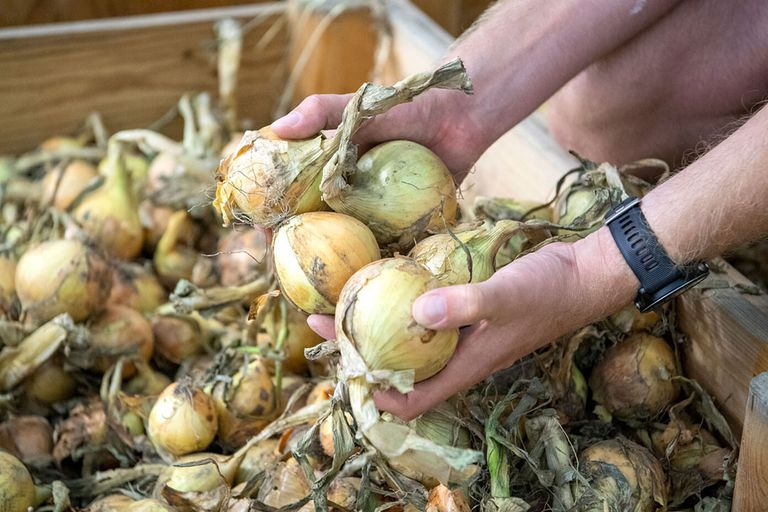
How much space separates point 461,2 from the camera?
300 cm

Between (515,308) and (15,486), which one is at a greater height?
(515,308)

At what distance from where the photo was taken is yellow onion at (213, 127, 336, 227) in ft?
3.51

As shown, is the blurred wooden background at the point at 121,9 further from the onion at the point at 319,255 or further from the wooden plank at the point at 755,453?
the wooden plank at the point at 755,453

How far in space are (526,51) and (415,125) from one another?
28 cm

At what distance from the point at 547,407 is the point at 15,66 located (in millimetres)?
1837

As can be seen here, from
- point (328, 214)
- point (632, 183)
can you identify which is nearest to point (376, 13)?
point (632, 183)

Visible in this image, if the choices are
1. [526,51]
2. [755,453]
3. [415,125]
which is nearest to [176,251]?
[415,125]

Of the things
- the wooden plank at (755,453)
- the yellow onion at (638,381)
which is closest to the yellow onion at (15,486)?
the yellow onion at (638,381)

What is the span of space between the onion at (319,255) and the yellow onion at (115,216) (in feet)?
3.07

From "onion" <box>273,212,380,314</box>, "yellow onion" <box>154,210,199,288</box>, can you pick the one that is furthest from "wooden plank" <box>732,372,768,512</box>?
"yellow onion" <box>154,210,199,288</box>

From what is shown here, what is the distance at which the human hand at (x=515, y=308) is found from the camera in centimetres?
89

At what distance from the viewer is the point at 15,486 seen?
1.26m

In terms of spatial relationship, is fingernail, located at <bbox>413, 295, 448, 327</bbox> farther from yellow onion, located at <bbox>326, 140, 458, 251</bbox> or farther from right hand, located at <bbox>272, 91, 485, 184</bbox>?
right hand, located at <bbox>272, 91, 485, 184</bbox>

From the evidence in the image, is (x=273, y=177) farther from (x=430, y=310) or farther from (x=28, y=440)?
(x=28, y=440)
